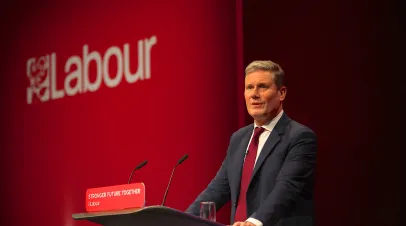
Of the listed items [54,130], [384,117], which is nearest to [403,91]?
[384,117]

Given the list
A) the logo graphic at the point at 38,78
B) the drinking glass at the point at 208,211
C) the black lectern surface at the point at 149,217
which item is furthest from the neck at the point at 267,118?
the logo graphic at the point at 38,78

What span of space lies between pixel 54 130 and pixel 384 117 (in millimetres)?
2676

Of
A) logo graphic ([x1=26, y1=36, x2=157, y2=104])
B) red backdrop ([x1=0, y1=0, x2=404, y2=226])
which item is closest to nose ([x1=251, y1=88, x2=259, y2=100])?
red backdrop ([x1=0, y1=0, x2=404, y2=226])

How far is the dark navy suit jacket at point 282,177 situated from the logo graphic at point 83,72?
2060mm

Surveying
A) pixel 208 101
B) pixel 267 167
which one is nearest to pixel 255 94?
pixel 267 167

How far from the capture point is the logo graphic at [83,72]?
17.4ft

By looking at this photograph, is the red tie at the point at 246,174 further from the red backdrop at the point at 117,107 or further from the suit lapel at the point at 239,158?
the red backdrop at the point at 117,107

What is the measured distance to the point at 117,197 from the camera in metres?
2.71

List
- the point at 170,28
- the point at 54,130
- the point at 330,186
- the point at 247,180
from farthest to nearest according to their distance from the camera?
the point at 54,130, the point at 170,28, the point at 330,186, the point at 247,180

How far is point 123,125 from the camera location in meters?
5.36

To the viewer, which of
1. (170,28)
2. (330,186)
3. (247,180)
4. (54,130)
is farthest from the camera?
(54,130)

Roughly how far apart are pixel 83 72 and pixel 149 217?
319 cm

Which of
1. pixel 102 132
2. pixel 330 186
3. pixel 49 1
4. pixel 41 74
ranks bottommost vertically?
pixel 330 186

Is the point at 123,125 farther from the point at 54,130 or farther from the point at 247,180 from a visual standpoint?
the point at 247,180
